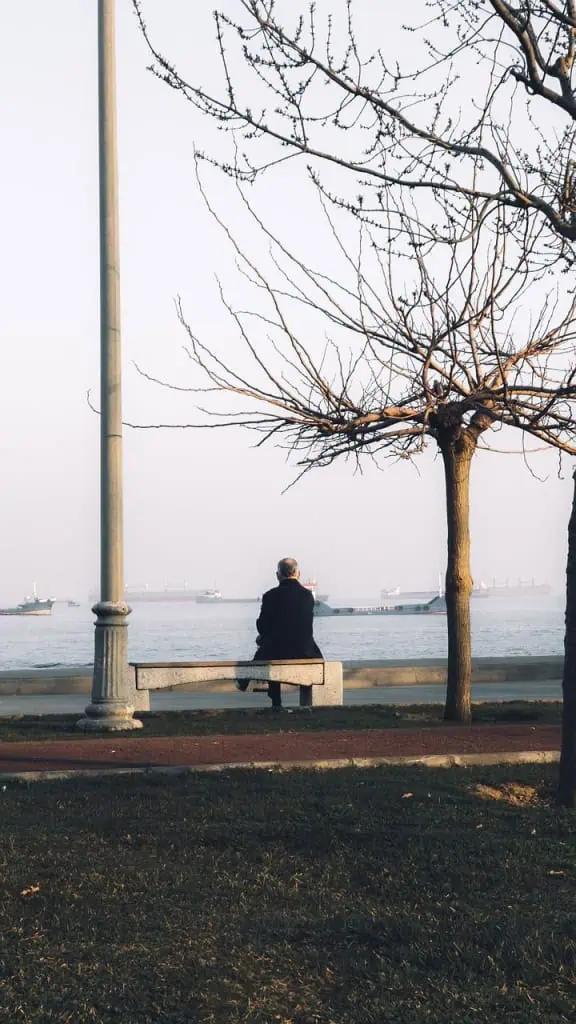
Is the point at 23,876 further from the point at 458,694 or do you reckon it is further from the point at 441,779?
the point at 458,694

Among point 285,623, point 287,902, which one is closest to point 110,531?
point 285,623

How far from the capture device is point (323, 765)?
868 centimetres

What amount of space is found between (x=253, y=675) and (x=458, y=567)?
8.86ft

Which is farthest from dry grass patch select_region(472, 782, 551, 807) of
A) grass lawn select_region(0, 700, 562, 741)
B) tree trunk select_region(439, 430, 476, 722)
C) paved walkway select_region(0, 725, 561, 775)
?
tree trunk select_region(439, 430, 476, 722)

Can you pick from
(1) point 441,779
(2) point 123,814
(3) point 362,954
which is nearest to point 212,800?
(2) point 123,814

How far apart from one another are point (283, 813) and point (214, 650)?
140 feet

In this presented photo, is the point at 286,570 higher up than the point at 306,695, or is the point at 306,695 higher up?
the point at 286,570

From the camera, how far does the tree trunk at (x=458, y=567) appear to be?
40.8 ft

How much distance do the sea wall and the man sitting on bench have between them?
→ 425 centimetres

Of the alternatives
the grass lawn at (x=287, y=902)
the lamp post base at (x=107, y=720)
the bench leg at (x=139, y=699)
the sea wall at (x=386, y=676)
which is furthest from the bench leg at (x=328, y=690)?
the grass lawn at (x=287, y=902)

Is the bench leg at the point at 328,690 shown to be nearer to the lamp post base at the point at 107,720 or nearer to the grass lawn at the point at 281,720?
the grass lawn at the point at 281,720

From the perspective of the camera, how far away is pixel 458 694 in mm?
12438

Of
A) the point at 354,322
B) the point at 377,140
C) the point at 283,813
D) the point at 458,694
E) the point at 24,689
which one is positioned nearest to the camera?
the point at 283,813

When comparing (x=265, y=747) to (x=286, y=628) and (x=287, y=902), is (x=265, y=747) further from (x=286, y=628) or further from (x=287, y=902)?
(x=286, y=628)
